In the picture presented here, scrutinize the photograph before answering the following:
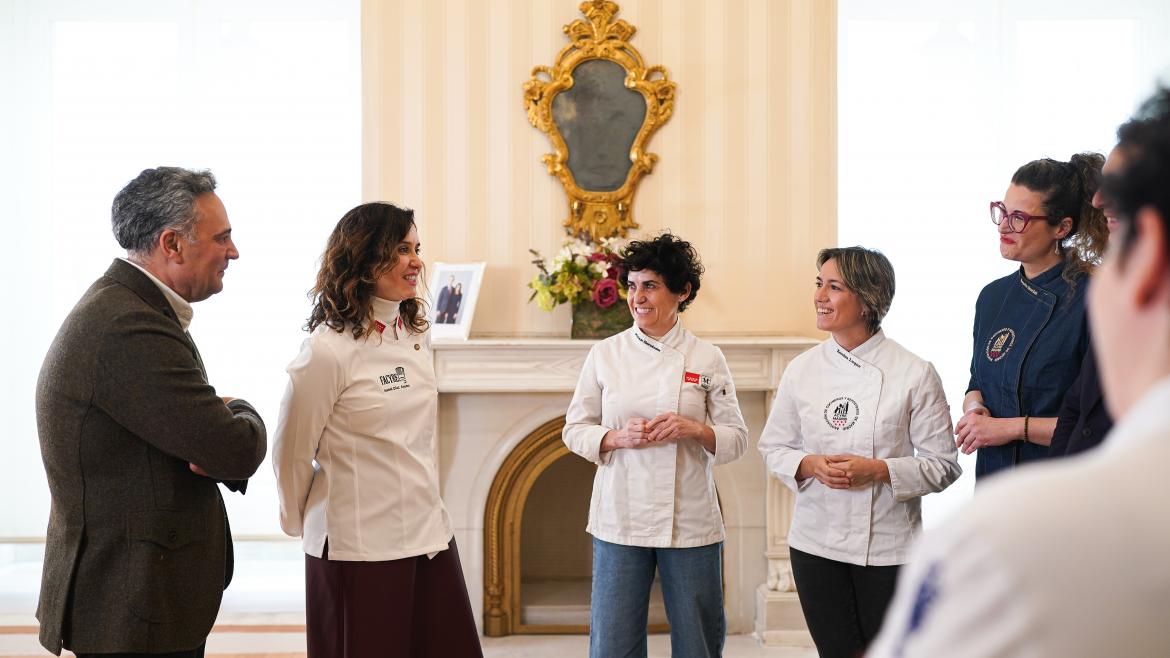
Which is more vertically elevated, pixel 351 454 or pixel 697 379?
pixel 697 379

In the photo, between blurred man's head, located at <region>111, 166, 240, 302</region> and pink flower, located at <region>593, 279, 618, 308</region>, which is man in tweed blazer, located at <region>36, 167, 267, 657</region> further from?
pink flower, located at <region>593, 279, 618, 308</region>

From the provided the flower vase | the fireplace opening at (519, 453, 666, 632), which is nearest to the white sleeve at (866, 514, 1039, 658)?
the flower vase

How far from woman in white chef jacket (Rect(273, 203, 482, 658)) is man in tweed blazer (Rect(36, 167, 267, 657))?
0.26 metres

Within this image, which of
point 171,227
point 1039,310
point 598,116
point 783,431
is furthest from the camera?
point 598,116

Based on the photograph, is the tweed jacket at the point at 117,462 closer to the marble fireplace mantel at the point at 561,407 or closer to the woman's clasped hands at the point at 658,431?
the woman's clasped hands at the point at 658,431

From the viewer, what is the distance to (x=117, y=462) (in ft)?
5.94

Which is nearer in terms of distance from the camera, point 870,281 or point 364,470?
point 364,470

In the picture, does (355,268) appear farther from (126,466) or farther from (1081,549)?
(1081,549)

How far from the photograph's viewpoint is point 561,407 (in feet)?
13.0

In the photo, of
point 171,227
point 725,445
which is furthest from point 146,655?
point 725,445

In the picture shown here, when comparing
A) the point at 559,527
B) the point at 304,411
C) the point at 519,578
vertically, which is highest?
the point at 304,411

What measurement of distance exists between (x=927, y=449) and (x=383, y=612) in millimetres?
1398

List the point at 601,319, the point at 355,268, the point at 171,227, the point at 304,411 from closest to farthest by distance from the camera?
the point at 171,227 → the point at 304,411 → the point at 355,268 → the point at 601,319

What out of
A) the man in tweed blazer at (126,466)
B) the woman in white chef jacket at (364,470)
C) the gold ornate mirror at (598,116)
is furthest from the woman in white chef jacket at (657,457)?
the gold ornate mirror at (598,116)
